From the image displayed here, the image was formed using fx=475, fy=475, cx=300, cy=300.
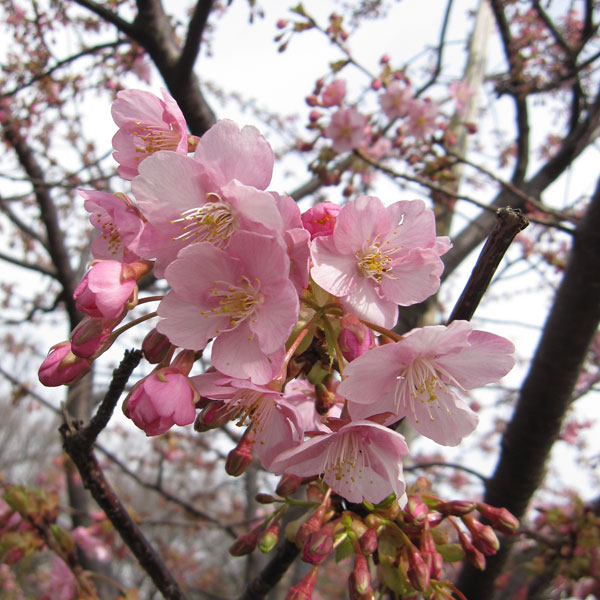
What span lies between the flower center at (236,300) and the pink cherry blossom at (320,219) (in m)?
0.14

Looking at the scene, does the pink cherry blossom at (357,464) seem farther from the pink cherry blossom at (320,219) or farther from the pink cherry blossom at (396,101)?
the pink cherry blossom at (396,101)

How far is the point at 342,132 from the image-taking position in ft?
9.88

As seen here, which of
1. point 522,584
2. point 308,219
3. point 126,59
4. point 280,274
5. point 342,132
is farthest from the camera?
point 126,59

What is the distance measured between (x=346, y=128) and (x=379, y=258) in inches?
92.1

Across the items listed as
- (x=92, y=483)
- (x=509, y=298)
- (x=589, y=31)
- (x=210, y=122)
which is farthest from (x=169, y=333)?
(x=509, y=298)

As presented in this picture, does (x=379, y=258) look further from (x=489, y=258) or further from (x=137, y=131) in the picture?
(x=137, y=131)

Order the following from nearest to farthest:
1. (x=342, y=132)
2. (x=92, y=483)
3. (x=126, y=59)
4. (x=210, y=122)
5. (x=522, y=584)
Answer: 1. (x=92, y=483)
2. (x=210, y=122)
3. (x=522, y=584)
4. (x=342, y=132)
5. (x=126, y=59)

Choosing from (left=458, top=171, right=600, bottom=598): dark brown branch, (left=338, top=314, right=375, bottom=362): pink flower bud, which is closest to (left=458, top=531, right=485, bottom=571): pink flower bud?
(left=338, top=314, right=375, bottom=362): pink flower bud

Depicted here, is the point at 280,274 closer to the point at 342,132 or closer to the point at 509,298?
the point at 342,132

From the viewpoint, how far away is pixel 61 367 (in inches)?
32.0

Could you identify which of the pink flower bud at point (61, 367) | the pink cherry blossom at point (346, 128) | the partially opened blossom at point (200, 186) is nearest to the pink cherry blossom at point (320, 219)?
the partially opened blossom at point (200, 186)

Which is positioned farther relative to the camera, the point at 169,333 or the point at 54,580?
the point at 54,580

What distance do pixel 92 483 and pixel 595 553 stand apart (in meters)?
2.17

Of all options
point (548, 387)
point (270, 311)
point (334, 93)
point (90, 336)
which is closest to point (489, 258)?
point (270, 311)
